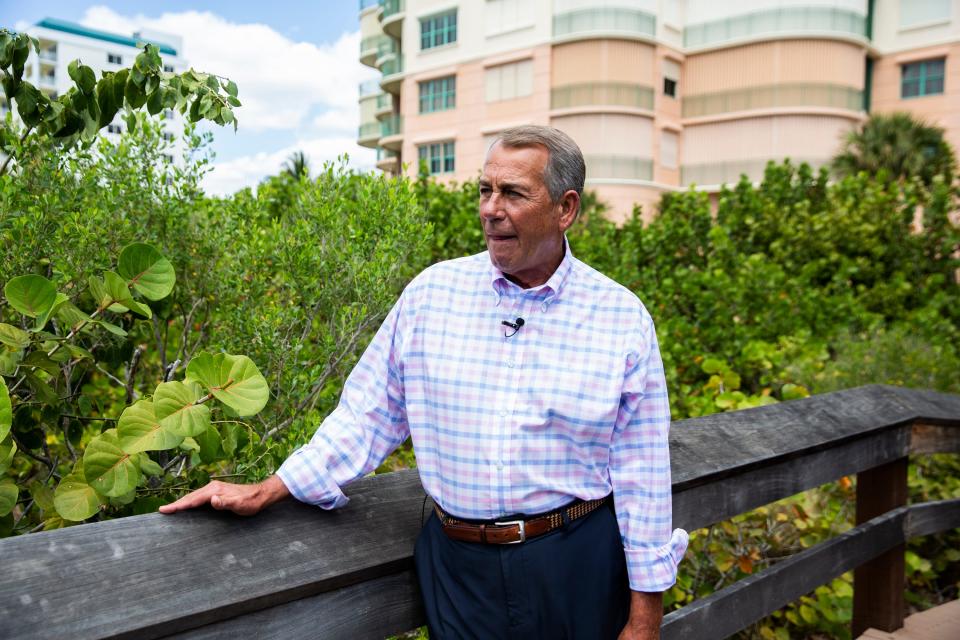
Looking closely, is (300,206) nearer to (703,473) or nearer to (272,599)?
(703,473)

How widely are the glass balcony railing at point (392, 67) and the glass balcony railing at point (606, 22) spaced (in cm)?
1019

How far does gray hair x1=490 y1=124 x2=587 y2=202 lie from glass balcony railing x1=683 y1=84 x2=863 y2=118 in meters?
35.8

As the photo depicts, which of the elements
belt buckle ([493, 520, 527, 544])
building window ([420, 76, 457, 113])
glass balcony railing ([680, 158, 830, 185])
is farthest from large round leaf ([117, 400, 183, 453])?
building window ([420, 76, 457, 113])

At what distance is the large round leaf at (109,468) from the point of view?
66.0 inches

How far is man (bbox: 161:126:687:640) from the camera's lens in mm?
1884

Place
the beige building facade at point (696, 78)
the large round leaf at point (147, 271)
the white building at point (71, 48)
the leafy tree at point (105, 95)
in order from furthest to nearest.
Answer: the white building at point (71, 48)
the beige building facade at point (696, 78)
the leafy tree at point (105, 95)
the large round leaf at point (147, 271)

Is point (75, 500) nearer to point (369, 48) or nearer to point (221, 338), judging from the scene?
point (221, 338)

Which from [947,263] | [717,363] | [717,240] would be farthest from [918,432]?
[947,263]

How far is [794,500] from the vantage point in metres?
4.58

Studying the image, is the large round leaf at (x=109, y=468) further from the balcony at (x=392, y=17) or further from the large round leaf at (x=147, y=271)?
the balcony at (x=392, y=17)

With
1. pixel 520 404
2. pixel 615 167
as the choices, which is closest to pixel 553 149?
pixel 520 404

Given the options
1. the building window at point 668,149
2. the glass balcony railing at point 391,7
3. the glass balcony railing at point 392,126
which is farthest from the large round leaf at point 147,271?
the glass balcony railing at point 391,7

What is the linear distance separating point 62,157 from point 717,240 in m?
6.44

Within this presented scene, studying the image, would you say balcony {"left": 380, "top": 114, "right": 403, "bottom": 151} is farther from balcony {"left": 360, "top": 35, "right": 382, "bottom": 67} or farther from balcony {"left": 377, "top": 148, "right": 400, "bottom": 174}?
balcony {"left": 360, "top": 35, "right": 382, "bottom": 67}
